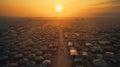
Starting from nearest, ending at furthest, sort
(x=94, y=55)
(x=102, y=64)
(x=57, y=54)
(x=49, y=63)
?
(x=102, y=64) < (x=49, y=63) < (x=94, y=55) < (x=57, y=54)

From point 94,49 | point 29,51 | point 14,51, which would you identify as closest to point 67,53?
point 94,49

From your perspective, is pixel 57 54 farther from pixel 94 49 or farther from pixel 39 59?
pixel 94 49

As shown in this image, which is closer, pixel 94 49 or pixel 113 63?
pixel 113 63

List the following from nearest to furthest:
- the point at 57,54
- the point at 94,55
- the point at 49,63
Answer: the point at 49,63
the point at 94,55
the point at 57,54

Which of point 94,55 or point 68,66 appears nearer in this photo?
point 68,66

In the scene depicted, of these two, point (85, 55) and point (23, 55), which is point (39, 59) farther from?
point (85, 55)

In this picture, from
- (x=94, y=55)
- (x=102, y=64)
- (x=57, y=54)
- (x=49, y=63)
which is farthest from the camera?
(x=57, y=54)

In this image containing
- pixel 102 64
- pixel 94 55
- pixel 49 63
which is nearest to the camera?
pixel 102 64

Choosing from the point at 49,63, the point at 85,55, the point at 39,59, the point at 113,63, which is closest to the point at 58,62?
the point at 49,63
